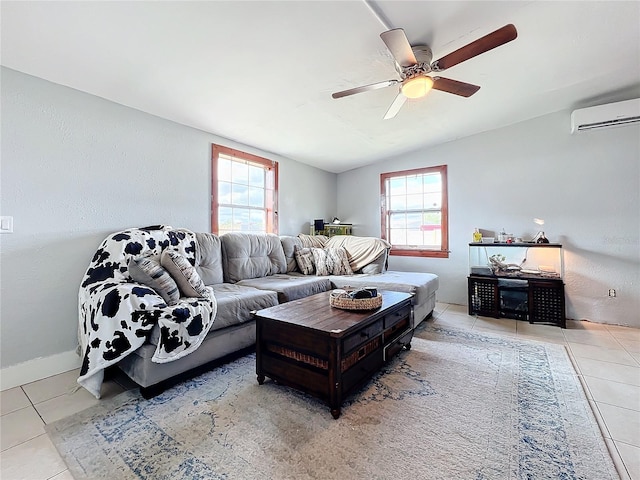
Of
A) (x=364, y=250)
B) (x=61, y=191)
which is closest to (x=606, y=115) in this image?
(x=364, y=250)

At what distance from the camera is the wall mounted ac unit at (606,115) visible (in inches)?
127

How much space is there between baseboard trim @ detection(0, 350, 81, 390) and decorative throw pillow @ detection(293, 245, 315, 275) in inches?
98.1

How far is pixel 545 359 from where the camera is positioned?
2.46 m

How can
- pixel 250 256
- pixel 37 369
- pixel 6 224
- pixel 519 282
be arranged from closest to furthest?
pixel 6 224
pixel 37 369
pixel 250 256
pixel 519 282

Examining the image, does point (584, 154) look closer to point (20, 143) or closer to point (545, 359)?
point (545, 359)

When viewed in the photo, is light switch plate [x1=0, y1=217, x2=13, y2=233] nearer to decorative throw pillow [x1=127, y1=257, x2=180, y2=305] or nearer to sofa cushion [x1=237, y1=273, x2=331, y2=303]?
decorative throw pillow [x1=127, y1=257, x2=180, y2=305]

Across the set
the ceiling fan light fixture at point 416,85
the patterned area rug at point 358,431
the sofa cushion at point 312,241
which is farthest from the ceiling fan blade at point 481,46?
the sofa cushion at point 312,241

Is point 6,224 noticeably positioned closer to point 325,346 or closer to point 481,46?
point 325,346

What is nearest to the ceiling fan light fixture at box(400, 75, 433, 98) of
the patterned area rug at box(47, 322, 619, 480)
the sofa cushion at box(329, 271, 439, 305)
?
the sofa cushion at box(329, 271, 439, 305)

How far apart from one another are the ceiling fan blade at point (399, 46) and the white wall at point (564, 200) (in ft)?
9.37

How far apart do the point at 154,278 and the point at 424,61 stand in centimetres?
276

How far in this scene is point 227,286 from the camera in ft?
9.69

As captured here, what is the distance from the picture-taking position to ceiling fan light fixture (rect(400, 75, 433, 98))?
2262mm

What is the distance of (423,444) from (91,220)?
9.84ft
